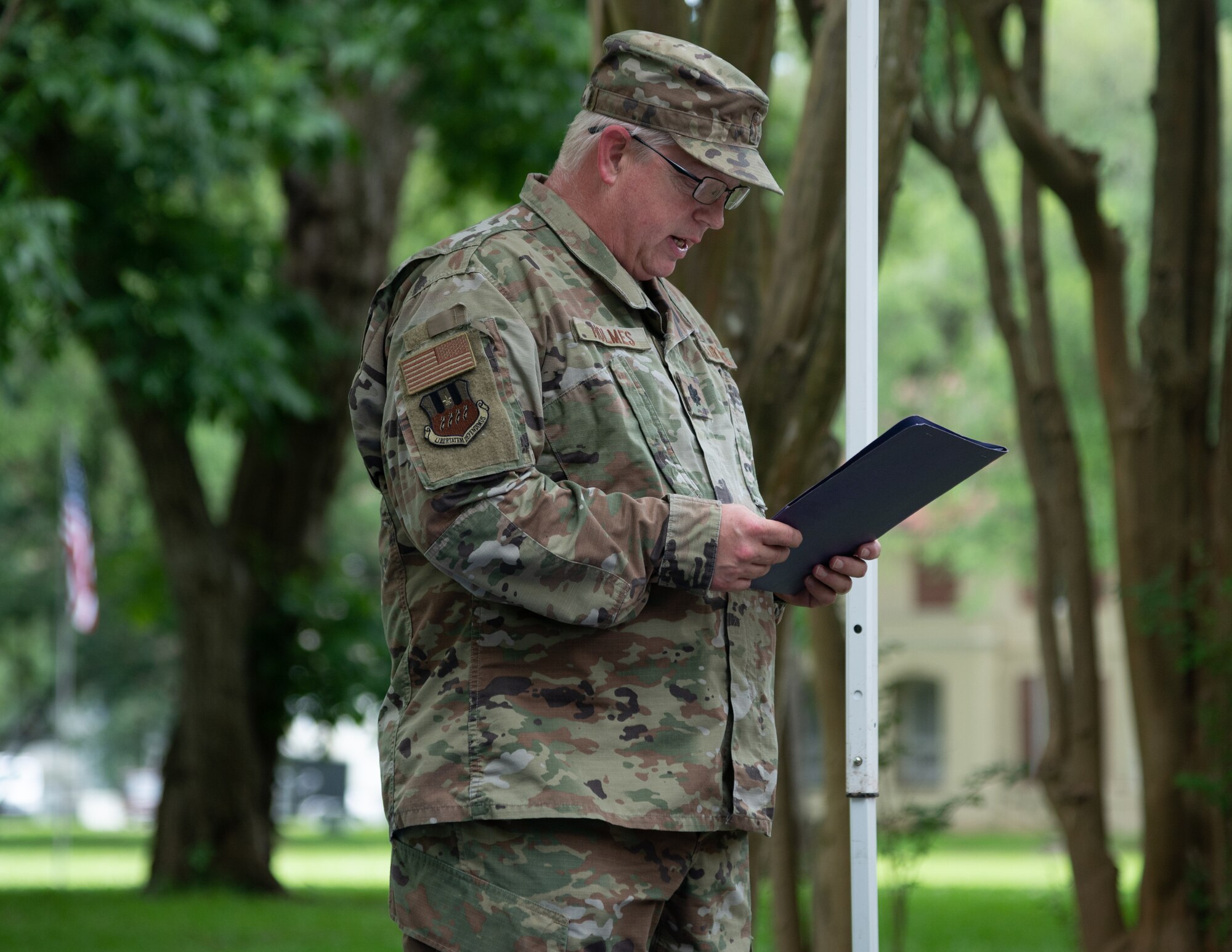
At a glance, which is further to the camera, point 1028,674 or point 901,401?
point 1028,674

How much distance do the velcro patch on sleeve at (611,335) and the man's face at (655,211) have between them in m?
0.13

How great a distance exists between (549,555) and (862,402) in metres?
0.69

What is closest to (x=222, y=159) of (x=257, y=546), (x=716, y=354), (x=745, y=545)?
(x=257, y=546)

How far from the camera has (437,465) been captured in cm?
217

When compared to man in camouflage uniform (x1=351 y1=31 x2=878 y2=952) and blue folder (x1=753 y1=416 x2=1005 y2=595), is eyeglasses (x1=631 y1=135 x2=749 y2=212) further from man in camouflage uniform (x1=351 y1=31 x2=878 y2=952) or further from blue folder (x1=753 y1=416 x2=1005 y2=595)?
blue folder (x1=753 y1=416 x2=1005 y2=595)

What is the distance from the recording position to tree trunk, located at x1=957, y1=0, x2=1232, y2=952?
598 centimetres

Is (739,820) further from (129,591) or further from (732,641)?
(129,591)

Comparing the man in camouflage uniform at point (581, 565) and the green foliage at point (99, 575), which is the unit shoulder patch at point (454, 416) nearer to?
the man in camouflage uniform at point (581, 565)

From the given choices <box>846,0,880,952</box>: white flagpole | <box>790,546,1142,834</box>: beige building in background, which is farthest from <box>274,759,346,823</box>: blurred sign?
→ <box>846,0,880,952</box>: white flagpole

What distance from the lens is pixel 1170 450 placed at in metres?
6.35

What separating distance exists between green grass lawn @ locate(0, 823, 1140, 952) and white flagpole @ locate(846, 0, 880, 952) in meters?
3.10

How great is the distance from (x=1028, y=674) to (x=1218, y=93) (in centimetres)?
3084

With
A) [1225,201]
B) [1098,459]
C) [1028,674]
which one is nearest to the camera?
[1225,201]

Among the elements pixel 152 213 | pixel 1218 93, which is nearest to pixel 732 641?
pixel 1218 93
